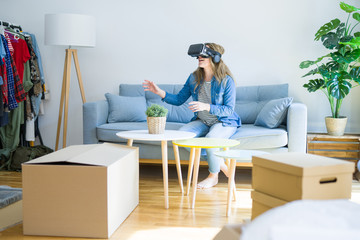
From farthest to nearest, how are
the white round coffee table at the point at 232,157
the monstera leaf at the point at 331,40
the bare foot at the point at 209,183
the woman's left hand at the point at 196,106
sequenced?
1. the monstera leaf at the point at 331,40
2. the bare foot at the point at 209,183
3. the woman's left hand at the point at 196,106
4. the white round coffee table at the point at 232,157

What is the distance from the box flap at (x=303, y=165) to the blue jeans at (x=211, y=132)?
151 centimetres

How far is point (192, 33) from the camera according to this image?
14.0 feet

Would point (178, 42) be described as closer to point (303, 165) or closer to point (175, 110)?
point (175, 110)

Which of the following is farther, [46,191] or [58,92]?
[58,92]

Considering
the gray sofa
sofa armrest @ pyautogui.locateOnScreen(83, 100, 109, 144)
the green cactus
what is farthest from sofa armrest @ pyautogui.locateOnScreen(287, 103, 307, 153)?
sofa armrest @ pyautogui.locateOnScreen(83, 100, 109, 144)

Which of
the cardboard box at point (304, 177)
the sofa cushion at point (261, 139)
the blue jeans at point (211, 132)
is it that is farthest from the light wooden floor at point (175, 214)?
the cardboard box at point (304, 177)

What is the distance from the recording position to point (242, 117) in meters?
3.81

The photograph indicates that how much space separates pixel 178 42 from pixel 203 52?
51.9 inches

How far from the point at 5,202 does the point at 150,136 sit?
0.95m

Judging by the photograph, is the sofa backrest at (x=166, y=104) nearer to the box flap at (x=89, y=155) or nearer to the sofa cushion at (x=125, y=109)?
the sofa cushion at (x=125, y=109)

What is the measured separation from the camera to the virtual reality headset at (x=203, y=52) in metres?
3.01

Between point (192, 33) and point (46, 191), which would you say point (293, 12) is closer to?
point (192, 33)

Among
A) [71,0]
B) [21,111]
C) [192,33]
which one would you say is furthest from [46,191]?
[71,0]

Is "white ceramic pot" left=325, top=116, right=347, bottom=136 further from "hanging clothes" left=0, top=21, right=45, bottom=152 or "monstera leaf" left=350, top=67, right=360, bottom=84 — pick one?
"hanging clothes" left=0, top=21, right=45, bottom=152
